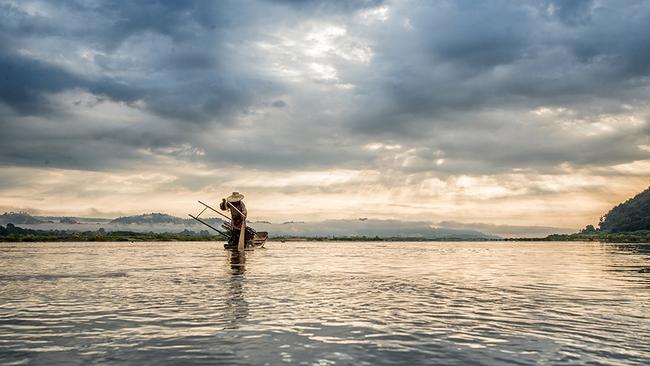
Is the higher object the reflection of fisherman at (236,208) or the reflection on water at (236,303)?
the reflection of fisherman at (236,208)

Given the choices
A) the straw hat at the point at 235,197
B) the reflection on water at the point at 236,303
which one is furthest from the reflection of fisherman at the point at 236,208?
the reflection on water at the point at 236,303

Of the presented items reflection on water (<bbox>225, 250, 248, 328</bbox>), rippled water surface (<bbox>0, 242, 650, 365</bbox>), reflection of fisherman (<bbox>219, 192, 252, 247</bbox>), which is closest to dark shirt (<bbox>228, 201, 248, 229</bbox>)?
reflection of fisherman (<bbox>219, 192, 252, 247</bbox>)

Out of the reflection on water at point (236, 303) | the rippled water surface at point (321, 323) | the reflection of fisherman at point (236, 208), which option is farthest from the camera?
the reflection of fisherman at point (236, 208)

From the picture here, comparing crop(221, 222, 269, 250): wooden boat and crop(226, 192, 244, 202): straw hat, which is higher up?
crop(226, 192, 244, 202): straw hat

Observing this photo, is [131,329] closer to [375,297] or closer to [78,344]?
[78,344]

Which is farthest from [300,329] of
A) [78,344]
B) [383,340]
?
[78,344]

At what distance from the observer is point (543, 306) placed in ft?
70.1

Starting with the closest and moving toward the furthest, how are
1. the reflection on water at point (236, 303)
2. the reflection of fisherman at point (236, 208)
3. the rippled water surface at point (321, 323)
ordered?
the rippled water surface at point (321, 323), the reflection on water at point (236, 303), the reflection of fisherman at point (236, 208)

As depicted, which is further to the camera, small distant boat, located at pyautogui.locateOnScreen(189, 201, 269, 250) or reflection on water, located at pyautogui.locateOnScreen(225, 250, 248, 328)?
small distant boat, located at pyautogui.locateOnScreen(189, 201, 269, 250)

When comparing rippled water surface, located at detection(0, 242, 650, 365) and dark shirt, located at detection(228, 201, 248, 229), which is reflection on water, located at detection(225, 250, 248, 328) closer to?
rippled water surface, located at detection(0, 242, 650, 365)

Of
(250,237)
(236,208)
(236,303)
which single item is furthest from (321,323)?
(250,237)

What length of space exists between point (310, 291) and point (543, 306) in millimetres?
11615

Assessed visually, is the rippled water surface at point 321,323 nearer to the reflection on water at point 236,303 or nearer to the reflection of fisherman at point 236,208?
the reflection on water at point 236,303

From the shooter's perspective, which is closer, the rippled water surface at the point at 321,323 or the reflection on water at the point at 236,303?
the rippled water surface at the point at 321,323
